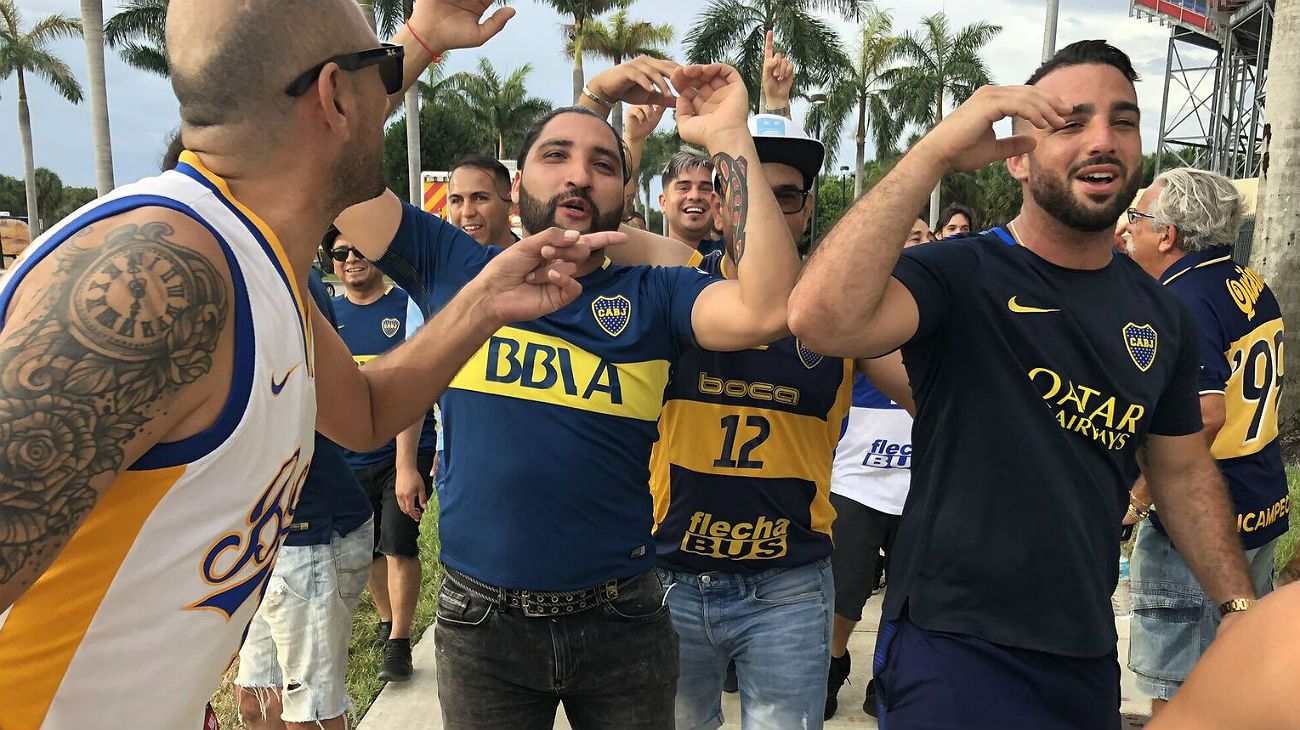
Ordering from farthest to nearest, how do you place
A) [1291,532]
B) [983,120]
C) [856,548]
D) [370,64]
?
[1291,532]
[856,548]
[983,120]
[370,64]

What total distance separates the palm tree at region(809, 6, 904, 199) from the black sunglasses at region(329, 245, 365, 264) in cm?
3185

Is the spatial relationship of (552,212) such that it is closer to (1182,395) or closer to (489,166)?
(1182,395)

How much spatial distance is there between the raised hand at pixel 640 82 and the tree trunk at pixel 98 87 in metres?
15.9

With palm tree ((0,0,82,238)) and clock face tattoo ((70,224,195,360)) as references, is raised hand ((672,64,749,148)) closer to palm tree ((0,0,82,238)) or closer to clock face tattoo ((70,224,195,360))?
clock face tattoo ((70,224,195,360))

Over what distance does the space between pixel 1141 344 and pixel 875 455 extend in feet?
7.37

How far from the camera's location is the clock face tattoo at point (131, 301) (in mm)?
1064

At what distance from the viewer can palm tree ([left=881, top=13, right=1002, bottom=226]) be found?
34.2m

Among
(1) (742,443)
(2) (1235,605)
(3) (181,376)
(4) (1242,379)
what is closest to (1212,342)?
(4) (1242,379)

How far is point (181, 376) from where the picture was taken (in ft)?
3.70

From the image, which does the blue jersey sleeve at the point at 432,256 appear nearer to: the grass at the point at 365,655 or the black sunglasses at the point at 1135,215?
the grass at the point at 365,655

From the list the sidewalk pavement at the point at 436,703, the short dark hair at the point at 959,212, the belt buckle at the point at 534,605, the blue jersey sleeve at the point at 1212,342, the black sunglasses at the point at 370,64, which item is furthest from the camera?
the short dark hair at the point at 959,212

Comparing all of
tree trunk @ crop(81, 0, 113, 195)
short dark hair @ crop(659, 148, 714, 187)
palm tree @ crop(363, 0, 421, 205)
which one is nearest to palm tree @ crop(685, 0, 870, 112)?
palm tree @ crop(363, 0, 421, 205)

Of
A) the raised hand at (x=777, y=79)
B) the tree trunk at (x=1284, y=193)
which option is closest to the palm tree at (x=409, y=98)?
the tree trunk at (x=1284, y=193)

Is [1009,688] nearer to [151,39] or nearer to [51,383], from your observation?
[51,383]
